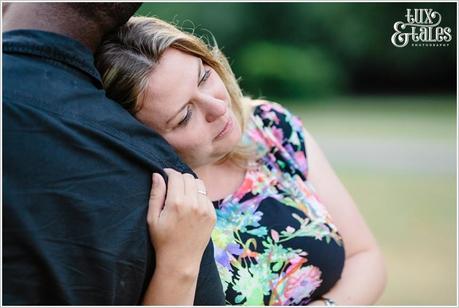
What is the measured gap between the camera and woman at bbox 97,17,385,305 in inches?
66.1

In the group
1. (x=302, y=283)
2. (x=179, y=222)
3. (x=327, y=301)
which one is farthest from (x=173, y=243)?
(x=327, y=301)

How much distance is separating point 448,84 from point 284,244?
14.4 m

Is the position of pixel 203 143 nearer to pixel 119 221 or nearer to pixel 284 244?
pixel 284 244

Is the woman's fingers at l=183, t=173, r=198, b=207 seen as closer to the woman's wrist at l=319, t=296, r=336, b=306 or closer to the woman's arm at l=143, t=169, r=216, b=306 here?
the woman's arm at l=143, t=169, r=216, b=306

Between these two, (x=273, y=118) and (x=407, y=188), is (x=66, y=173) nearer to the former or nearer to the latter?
(x=273, y=118)

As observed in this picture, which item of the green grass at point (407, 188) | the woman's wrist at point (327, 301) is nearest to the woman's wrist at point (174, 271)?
the woman's wrist at point (327, 301)

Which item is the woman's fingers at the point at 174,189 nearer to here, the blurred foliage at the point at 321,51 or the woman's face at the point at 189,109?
the woman's face at the point at 189,109

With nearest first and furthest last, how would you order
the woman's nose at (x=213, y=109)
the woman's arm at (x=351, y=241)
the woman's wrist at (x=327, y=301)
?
the woman's nose at (x=213, y=109), the woman's wrist at (x=327, y=301), the woman's arm at (x=351, y=241)

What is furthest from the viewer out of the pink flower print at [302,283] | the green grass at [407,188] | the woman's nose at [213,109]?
the green grass at [407,188]

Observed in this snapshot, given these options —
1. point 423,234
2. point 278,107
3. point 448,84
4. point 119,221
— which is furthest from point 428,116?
point 119,221

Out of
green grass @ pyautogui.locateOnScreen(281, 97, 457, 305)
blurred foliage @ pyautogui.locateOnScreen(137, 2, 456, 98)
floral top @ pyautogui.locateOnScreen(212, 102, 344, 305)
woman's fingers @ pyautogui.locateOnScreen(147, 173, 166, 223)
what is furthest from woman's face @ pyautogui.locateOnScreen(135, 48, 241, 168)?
blurred foliage @ pyautogui.locateOnScreen(137, 2, 456, 98)

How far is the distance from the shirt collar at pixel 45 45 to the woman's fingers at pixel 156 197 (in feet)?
0.97

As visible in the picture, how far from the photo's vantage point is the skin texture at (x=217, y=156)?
200 cm

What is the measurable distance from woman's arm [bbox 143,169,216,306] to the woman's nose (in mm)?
464
